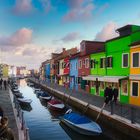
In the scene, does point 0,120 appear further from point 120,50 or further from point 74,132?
point 120,50

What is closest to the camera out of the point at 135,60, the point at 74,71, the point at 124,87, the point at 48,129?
the point at 48,129

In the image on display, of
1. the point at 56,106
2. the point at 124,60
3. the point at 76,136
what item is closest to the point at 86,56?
the point at 56,106

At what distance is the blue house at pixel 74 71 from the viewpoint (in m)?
49.7

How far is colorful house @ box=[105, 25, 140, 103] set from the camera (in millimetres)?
28281

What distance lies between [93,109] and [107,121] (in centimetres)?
408

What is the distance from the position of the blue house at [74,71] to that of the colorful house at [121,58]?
51.8 ft

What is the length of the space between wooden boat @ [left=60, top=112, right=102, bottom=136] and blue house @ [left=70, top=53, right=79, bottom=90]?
1100 inches

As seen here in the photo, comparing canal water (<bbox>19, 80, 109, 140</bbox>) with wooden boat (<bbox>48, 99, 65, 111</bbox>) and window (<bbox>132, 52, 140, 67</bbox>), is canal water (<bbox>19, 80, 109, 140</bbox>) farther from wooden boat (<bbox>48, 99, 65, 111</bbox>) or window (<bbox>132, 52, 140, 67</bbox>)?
window (<bbox>132, 52, 140, 67</bbox>)

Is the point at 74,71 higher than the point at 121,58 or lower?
lower

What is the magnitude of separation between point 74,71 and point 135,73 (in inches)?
993

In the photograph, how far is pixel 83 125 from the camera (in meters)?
19.6

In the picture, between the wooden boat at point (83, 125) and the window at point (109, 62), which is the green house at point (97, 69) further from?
the wooden boat at point (83, 125)

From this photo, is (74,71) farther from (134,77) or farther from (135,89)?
(134,77)

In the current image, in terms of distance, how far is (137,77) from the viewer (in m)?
25.6
